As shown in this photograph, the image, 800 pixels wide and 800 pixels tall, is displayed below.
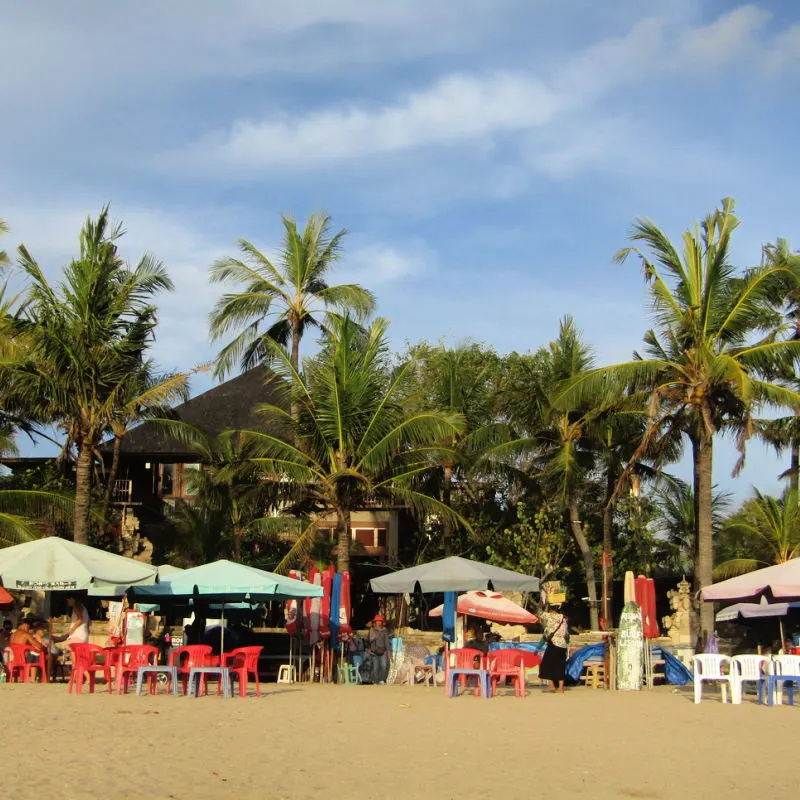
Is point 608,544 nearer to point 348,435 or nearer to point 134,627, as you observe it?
point 348,435

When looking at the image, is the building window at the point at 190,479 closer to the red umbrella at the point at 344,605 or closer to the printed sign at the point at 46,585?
the red umbrella at the point at 344,605

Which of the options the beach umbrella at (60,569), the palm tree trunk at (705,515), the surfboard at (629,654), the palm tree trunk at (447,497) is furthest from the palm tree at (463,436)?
the beach umbrella at (60,569)

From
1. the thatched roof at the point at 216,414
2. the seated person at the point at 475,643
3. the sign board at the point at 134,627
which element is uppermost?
the thatched roof at the point at 216,414

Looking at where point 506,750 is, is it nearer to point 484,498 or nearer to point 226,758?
point 226,758

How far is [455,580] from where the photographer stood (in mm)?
16672

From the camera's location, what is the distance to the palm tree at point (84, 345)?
870 inches

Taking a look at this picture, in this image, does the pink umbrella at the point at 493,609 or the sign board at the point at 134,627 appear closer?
the sign board at the point at 134,627

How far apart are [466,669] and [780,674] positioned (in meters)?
3.95

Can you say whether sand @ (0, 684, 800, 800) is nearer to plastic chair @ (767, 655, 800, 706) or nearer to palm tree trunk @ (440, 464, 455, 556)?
plastic chair @ (767, 655, 800, 706)

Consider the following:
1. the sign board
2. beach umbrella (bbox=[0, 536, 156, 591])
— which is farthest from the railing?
beach umbrella (bbox=[0, 536, 156, 591])

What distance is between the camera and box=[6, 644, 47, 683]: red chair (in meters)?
15.6

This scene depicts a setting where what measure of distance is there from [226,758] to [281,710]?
3.92m

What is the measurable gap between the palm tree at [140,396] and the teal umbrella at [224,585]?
7187mm

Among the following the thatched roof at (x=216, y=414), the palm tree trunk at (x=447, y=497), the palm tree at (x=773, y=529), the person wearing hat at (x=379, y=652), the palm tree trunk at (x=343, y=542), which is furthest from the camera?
the thatched roof at (x=216, y=414)
